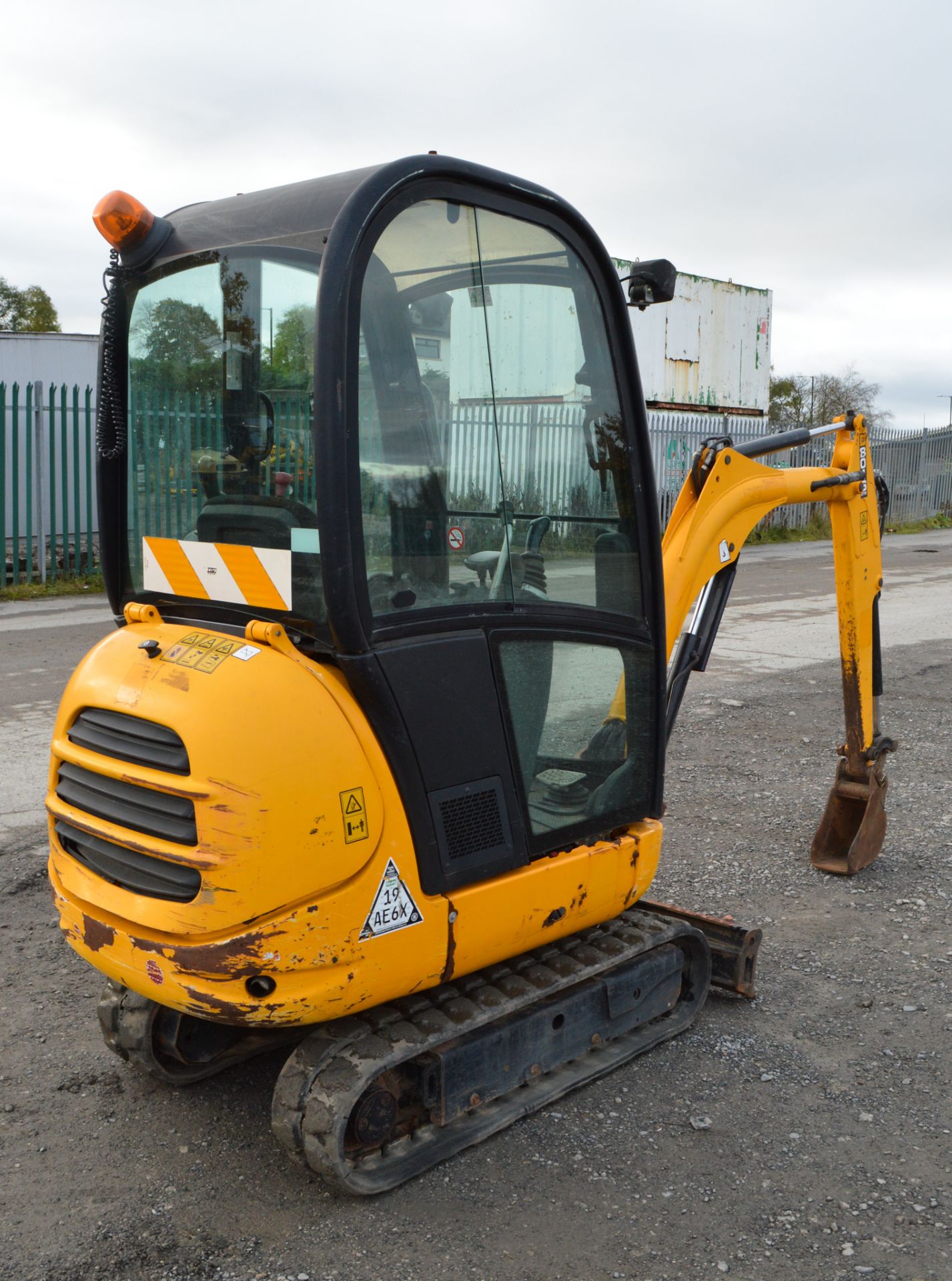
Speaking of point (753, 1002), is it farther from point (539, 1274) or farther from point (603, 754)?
point (539, 1274)

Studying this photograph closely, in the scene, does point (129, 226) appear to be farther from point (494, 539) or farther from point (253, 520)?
point (494, 539)

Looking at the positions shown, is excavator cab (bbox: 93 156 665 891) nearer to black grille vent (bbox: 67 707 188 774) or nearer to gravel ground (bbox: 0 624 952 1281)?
black grille vent (bbox: 67 707 188 774)

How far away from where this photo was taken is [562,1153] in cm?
307

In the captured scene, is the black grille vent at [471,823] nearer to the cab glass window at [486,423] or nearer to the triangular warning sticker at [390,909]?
the triangular warning sticker at [390,909]

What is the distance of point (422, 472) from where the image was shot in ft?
9.30

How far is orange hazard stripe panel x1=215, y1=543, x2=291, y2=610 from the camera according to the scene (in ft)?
9.23

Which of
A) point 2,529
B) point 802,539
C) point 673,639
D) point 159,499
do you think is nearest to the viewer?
point 159,499

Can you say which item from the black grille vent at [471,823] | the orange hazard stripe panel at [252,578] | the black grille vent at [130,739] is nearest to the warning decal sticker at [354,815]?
the black grille vent at [471,823]

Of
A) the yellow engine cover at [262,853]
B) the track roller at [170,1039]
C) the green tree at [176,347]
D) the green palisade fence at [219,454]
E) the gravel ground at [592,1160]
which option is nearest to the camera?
the yellow engine cover at [262,853]

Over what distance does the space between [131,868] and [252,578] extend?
751 mm

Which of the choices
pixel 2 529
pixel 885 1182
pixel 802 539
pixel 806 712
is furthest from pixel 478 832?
pixel 802 539

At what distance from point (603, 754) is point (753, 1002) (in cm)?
119

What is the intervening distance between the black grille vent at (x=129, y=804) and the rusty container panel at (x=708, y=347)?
18.7 metres

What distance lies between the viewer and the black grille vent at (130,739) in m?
2.67
